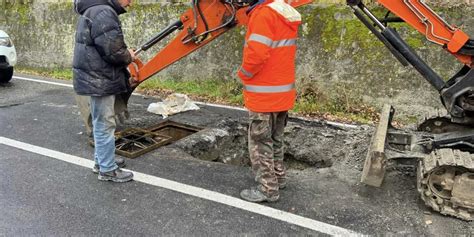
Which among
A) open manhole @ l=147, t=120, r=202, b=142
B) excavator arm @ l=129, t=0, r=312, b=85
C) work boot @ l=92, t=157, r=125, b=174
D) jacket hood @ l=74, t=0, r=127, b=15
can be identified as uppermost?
jacket hood @ l=74, t=0, r=127, b=15

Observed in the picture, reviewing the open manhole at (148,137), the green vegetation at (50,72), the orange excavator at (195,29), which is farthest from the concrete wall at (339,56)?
the orange excavator at (195,29)

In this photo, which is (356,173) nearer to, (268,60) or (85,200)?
(268,60)

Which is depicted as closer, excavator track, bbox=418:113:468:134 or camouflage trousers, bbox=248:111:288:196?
camouflage trousers, bbox=248:111:288:196

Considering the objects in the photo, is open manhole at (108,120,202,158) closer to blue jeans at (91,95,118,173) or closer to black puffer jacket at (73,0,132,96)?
blue jeans at (91,95,118,173)

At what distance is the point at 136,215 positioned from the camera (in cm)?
394

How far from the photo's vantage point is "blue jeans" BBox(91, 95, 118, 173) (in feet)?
14.8

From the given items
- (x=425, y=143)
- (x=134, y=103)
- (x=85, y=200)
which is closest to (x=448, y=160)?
(x=425, y=143)

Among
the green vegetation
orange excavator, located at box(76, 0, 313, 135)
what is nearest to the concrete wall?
the green vegetation

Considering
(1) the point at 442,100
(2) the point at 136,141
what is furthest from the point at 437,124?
(2) the point at 136,141

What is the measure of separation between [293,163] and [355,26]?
11.5ft

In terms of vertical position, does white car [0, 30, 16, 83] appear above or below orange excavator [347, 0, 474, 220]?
below

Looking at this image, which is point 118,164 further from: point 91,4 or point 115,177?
point 91,4

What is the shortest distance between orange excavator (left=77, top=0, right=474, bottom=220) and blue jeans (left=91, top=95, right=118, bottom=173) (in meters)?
1.57

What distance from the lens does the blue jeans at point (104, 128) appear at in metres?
4.52
